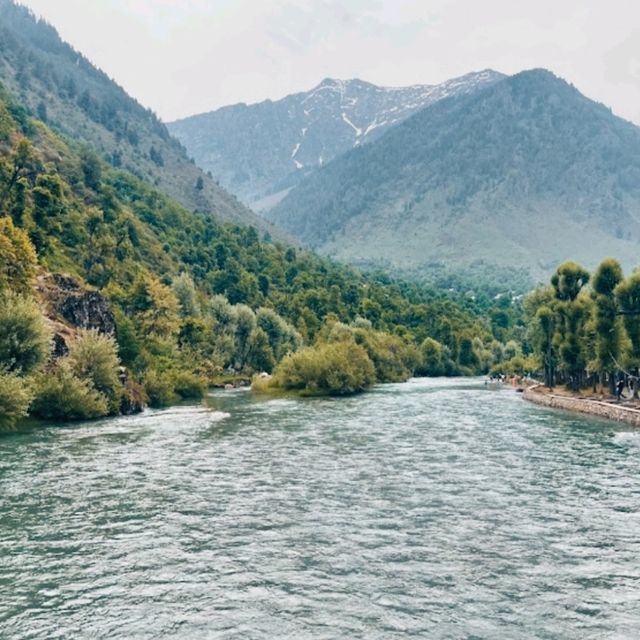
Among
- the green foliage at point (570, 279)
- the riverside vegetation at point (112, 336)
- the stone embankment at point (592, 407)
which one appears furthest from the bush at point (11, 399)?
the green foliage at point (570, 279)

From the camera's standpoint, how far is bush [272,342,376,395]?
126 metres

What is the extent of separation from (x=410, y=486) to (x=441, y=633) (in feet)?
76.0

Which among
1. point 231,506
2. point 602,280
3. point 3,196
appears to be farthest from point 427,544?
point 3,196

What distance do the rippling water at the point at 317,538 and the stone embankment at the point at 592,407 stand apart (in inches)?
799

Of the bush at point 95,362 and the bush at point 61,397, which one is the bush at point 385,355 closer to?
the bush at point 95,362

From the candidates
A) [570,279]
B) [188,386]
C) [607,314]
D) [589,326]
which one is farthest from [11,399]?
[570,279]

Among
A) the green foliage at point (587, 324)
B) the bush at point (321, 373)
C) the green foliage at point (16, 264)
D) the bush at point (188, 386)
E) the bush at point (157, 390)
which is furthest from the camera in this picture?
the bush at point (321, 373)

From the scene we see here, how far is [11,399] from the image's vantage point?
219 feet

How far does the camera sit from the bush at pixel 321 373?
12550 cm

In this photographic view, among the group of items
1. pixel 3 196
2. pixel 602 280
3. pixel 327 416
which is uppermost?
pixel 3 196

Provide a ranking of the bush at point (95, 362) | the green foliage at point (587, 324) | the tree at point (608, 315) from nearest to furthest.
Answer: the bush at point (95, 362)
the green foliage at point (587, 324)
the tree at point (608, 315)

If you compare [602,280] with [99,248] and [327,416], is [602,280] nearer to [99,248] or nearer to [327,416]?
[327,416]

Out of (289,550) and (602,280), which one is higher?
(602,280)

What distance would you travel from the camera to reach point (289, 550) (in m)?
32.6
